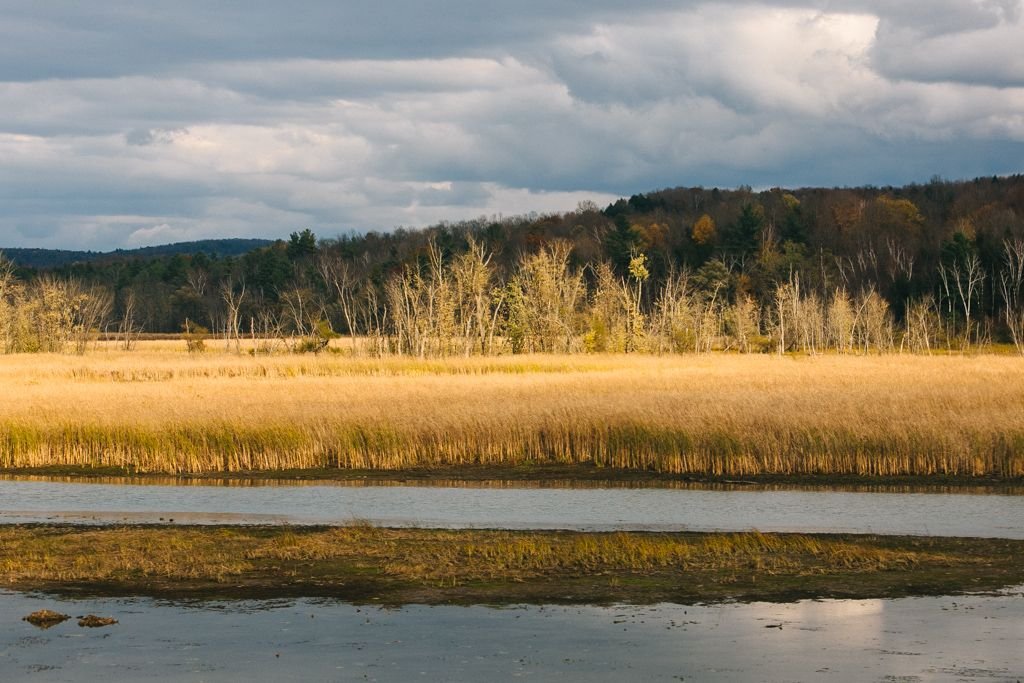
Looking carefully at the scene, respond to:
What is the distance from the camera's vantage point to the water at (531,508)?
18.8 metres

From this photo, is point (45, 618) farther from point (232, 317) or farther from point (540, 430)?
point (232, 317)

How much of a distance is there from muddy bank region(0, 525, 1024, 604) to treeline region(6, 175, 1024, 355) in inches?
2176

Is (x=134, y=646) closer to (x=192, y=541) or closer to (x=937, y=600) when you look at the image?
(x=192, y=541)

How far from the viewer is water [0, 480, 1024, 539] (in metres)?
18.8

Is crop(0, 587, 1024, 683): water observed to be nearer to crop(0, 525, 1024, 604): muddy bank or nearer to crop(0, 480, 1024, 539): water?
crop(0, 525, 1024, 604): muddy bank

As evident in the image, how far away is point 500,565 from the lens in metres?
15.0

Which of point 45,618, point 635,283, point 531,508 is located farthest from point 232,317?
point 45,618

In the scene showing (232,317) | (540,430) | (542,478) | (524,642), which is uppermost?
(232,317)

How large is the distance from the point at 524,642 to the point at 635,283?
120 meters

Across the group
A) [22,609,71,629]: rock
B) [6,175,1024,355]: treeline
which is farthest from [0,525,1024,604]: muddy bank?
[6,175,1024,355]: treeline

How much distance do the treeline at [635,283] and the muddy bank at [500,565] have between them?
181ft

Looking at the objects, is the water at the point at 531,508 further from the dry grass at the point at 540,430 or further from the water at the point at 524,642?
the water at the point at 524,642

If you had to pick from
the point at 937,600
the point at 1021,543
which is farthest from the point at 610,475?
the point at 937,600

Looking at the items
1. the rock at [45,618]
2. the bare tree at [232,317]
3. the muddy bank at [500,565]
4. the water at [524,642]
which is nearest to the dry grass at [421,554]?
the muddy bank at [500,565]
